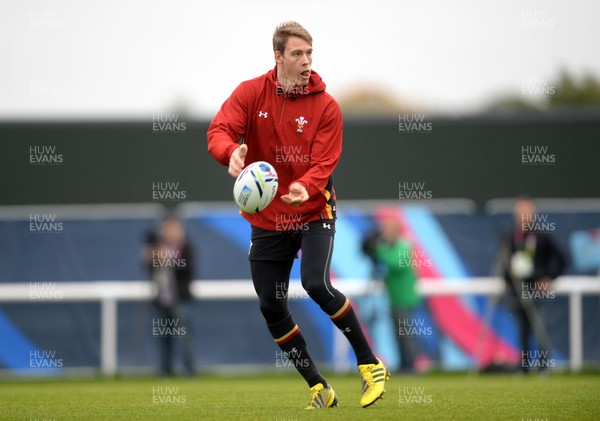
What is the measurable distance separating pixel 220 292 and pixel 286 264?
791 cm

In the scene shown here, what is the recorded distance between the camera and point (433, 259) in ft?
54.9

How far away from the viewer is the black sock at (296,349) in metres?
8.32

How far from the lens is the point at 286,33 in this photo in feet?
27.0

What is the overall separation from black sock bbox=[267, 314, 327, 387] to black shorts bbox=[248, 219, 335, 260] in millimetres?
507

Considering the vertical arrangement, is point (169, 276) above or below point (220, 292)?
above

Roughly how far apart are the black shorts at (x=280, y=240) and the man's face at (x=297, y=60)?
42.1 inches

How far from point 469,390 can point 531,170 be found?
8.24 meters

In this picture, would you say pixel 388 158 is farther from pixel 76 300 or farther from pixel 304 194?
pixel 304 194

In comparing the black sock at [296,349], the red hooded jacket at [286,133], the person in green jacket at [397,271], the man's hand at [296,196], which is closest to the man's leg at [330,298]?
the red hooded jacket at [286,133]

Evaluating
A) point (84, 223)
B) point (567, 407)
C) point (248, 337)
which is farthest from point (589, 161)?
point (567, 407)

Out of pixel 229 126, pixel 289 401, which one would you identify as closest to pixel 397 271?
pixel 289 401

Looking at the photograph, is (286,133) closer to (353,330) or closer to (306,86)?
(306,86)

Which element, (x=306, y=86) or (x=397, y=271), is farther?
(x=397, y=271)

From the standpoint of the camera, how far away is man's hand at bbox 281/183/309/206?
7707 millimetres
